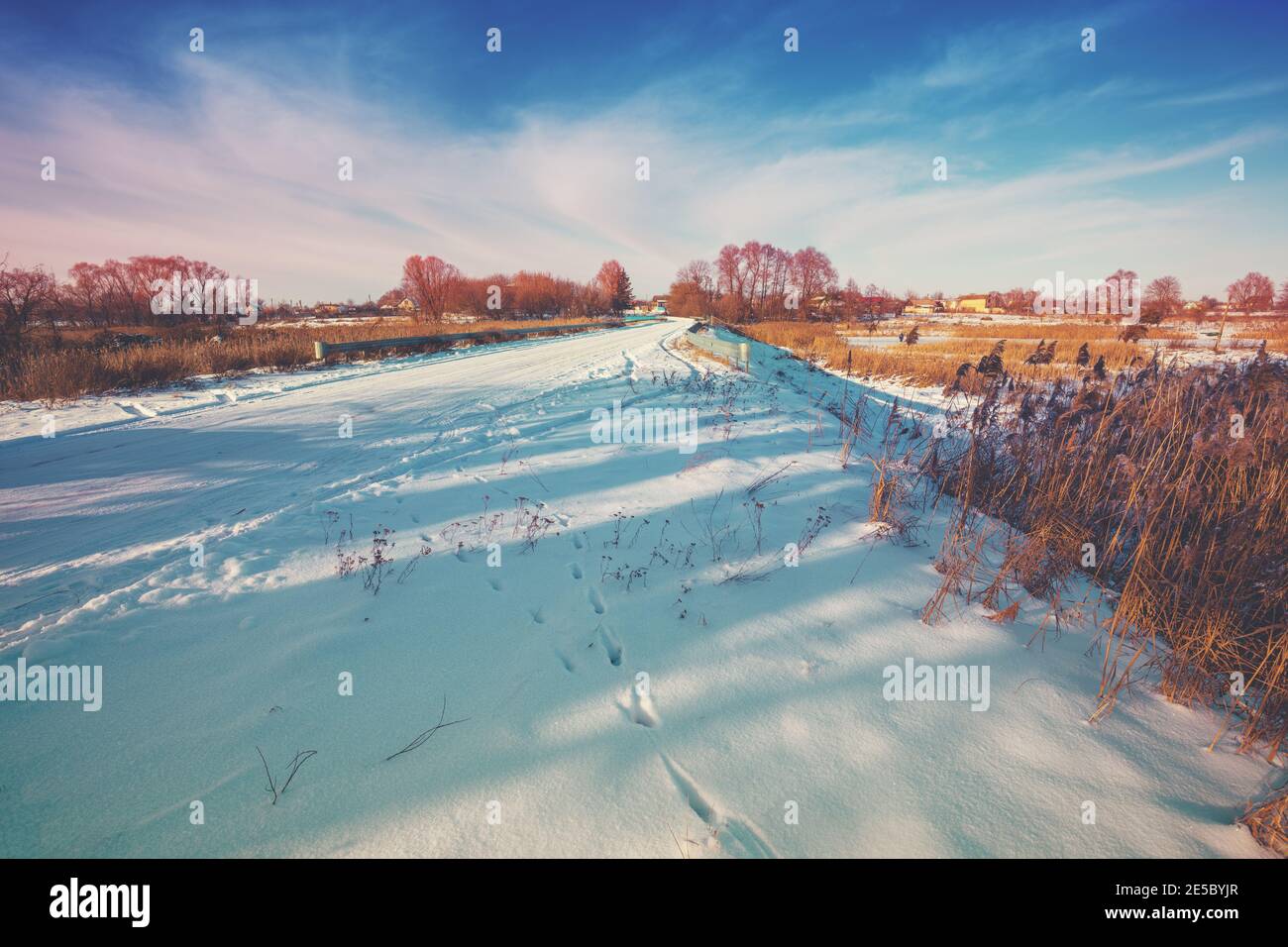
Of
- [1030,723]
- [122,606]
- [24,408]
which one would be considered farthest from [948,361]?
[24,408]

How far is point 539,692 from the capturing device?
93.3 inches

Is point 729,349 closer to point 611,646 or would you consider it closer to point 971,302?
point 611,646

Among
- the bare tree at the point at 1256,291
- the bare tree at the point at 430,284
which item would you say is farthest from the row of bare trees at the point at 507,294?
the bare tree at the point at 1256,291

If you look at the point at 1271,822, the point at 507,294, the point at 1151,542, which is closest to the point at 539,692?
the point at 1271,822

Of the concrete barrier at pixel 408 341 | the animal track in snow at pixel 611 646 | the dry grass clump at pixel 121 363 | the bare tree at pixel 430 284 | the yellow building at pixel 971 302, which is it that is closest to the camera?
the animal track in snow at pixel 611 646

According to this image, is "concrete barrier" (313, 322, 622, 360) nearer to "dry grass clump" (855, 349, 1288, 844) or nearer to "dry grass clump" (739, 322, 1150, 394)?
"dry grass clump" (739, 322, 1150, 394)

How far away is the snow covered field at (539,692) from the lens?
1778 mm

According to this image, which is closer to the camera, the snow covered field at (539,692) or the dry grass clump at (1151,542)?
the snow covered field at (539,692)

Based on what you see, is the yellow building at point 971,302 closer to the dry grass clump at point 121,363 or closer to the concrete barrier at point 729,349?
the concrete barrier at point 729,349

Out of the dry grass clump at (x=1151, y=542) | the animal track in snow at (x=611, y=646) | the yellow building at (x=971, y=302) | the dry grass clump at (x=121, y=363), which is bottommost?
the animal track in snow at (x=611, y=646)

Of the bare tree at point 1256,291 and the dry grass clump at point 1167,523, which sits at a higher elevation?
the bare tree at point 1256,291

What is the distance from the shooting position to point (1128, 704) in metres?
2.37
